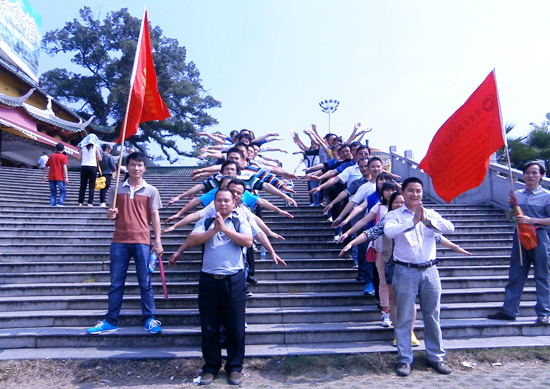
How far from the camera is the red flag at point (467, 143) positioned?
15.2ft

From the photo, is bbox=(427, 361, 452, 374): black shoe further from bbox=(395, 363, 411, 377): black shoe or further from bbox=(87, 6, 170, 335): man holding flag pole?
bbox=(87, 6, 170, 335): man holding flag pole

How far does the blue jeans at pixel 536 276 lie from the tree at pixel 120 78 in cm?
2871

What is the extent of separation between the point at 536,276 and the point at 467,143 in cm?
174

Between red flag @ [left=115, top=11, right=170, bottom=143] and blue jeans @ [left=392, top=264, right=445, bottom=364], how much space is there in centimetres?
334

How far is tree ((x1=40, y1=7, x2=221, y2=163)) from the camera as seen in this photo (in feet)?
103

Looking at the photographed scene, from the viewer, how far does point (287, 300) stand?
18.1 ft

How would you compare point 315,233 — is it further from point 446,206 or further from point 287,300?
point 446,206

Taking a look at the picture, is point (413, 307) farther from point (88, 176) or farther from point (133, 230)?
point (88, 176)

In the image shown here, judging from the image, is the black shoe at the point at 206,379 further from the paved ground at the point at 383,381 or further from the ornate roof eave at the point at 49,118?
the ornate roof eave at the point at 49,118

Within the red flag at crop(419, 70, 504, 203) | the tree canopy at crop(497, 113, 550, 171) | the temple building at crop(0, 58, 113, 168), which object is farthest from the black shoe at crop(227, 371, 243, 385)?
the temple building at crop(0, 58, 113, 168)

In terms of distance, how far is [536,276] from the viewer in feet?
16.4

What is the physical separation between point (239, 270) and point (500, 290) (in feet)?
12.5

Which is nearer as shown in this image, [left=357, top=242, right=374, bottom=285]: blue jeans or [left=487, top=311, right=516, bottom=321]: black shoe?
[left=487, top=311, right=516, bottom=321]: black shoe

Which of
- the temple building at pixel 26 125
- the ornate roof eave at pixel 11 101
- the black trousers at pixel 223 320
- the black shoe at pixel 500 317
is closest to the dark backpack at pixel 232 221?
the black trousers at pixel 223 320
